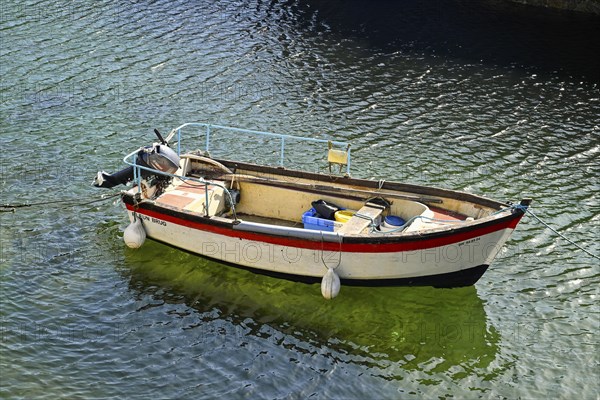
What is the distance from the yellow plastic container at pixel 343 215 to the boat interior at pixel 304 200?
0.02 metres

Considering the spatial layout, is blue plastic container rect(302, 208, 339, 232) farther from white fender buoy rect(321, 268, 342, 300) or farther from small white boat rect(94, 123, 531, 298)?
white fender buoy rect(321, 268, 342, 300)

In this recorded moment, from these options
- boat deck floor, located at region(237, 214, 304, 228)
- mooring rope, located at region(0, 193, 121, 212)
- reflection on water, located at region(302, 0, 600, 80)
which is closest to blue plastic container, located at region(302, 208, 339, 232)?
boat deck floor, located at region(237, 214, 304, 228)

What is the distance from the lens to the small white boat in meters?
17.5

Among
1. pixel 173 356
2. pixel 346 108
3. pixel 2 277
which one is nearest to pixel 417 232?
pixel 173 356

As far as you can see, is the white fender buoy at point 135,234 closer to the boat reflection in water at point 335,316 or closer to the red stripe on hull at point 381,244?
the boat reflection in water at point 335,316

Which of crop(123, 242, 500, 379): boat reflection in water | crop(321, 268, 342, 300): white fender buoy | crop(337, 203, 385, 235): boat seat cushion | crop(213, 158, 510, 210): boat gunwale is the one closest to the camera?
crop(123, 242, 500, 379): boat reflection in water

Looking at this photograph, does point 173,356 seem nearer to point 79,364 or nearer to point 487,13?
point 79,364

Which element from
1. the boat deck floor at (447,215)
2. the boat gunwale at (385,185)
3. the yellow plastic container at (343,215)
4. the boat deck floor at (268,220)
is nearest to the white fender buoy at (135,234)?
the boat deck floor at (268,220)

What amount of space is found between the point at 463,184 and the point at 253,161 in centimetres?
610

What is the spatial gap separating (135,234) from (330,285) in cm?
493

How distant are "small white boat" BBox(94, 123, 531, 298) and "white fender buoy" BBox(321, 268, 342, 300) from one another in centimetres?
2

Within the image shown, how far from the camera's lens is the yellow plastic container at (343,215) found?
19141 millimetres

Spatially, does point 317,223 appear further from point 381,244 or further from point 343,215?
point 381,244

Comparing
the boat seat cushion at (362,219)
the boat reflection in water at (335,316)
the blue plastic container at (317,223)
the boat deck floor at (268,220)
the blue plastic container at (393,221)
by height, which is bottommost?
the boat reflection in water at (335,316)
